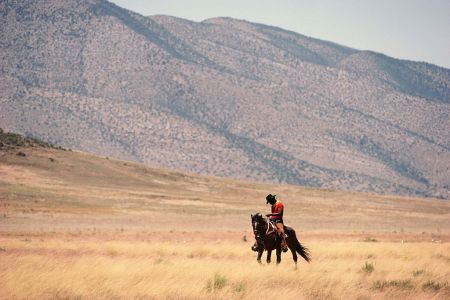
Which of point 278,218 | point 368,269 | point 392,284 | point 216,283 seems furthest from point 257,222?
point 216,283

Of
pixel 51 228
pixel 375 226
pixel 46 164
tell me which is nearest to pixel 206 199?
pixel 46 164

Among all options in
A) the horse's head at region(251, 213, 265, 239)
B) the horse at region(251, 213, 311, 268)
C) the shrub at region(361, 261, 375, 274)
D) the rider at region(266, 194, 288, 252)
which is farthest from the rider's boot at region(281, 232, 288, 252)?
the shrub at region(361, 261, 375, 274)

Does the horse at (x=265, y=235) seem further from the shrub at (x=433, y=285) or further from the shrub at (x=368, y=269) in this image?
the shrub at (x=433, y=285)

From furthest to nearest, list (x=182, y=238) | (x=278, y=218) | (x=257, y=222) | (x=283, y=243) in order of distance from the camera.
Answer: (x=182, y=238) < (x=283, y=243) < (x=278, y=218) < (x=257, y=222)

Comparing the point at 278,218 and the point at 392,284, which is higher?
the point at 278,218

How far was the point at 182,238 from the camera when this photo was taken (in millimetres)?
38812

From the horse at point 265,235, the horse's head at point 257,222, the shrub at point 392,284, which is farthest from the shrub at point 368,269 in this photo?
the horse's head at point 257,222

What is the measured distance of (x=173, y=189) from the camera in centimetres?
8781

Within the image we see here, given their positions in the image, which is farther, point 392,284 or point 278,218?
point 278,218

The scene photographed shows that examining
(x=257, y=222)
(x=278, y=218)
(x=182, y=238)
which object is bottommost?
(x=182, y=238)

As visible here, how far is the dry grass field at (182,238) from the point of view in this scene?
1489 centimetres

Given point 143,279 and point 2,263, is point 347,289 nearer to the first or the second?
point 143,279

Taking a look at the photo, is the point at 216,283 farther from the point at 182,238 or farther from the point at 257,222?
the point at 182,238

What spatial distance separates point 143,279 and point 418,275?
7.57 metres
